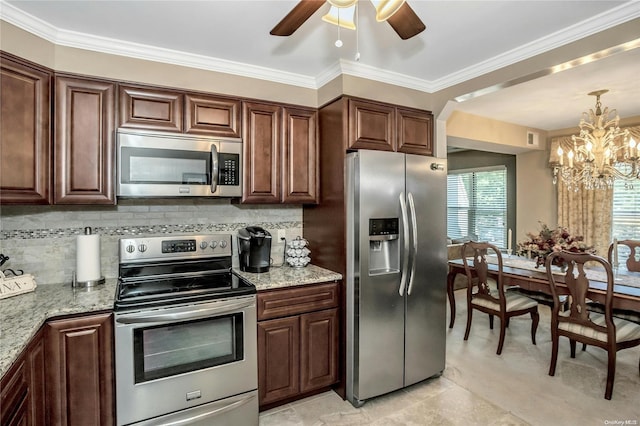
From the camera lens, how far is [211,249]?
2668mm

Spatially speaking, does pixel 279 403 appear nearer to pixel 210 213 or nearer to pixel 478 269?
pixel 210 213

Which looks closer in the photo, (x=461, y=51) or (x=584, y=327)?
(x=461, y=51)

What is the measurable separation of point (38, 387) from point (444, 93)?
3319 mm

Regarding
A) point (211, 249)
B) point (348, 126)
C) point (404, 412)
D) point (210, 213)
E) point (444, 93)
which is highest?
point (444, 93)

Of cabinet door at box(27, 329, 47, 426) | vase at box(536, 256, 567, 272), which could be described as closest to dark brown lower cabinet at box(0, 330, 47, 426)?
cabinet door at box(27, 329, 47, 426)

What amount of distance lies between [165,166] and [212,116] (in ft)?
1.65

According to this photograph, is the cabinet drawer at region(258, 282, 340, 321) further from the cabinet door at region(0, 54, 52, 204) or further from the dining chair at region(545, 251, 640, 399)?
the dining chair at region(545, 251, 640, 399)

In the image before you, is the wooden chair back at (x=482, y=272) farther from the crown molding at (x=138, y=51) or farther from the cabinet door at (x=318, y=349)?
the crown molding at (x=138, y=51)

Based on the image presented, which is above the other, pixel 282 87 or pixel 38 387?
pixel 282 87

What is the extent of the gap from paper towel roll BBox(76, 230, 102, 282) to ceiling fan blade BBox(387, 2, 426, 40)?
2.20 meters

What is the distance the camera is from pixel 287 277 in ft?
8.18

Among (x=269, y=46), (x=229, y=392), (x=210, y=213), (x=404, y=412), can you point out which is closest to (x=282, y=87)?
(x=269, y=46)

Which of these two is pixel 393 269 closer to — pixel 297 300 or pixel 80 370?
pixel 297 300

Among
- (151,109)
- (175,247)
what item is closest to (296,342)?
(175,247)
